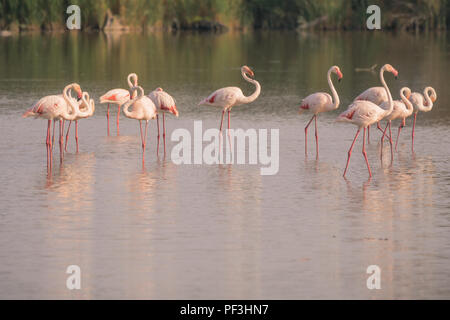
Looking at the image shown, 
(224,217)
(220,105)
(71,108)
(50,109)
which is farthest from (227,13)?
(224,217)

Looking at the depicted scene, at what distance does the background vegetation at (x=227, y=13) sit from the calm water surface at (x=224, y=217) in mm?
32974

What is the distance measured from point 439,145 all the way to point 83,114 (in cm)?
546

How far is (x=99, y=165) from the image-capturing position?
12.9m

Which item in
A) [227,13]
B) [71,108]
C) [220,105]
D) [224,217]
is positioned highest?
[227,13]

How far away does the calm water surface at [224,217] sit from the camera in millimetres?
7789

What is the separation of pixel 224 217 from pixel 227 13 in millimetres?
48608

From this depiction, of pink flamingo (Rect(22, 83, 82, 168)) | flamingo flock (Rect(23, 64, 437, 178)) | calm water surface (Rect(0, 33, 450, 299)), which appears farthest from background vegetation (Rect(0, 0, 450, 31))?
pink flamingo (Rect(22, 83, 82, 168))

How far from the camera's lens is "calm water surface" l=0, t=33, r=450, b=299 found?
7789 millimetres

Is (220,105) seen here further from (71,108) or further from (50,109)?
(50,109)

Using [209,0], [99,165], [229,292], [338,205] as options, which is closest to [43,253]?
[229,292]

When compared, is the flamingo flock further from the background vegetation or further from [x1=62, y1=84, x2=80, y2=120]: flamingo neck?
the background vegetation

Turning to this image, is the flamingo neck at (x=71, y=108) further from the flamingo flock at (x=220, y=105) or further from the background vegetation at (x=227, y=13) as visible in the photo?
the background vegetation at (x=227, y=13)

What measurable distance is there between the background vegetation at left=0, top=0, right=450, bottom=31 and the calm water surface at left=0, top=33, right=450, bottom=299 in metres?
33.0

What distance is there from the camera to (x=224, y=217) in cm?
997
